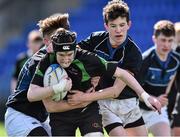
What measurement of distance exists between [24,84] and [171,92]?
3.10m

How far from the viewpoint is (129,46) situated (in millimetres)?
7188

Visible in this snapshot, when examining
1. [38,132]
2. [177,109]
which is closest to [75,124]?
[38,132]

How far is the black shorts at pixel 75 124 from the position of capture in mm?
6651

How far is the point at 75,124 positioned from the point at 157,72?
7.67ft

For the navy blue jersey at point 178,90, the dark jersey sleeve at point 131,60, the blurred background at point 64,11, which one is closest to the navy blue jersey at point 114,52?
the dark jersey sleeve at point 131,60

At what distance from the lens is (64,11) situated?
19.6 m

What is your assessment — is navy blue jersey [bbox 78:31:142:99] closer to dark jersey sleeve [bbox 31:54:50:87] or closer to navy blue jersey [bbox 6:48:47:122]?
navy blue jersey [bbox 6:48:47:122]

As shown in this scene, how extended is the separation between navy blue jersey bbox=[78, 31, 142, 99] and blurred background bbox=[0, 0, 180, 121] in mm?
10227

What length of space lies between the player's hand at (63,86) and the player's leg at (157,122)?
7.40 ft

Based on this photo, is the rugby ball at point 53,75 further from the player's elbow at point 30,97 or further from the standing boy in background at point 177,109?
the standing boy in background at point 177,109

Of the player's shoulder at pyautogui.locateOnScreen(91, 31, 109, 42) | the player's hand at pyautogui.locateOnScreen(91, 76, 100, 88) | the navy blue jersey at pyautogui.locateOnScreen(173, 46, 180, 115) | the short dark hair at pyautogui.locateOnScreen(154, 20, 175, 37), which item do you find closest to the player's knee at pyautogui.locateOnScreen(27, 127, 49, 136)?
the player's hand at pyautogui.locateOnScreen(91, 76, 100, 88)

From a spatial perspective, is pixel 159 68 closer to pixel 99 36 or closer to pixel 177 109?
pixel 177 109

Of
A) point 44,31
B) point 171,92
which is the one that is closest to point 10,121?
point 44,31

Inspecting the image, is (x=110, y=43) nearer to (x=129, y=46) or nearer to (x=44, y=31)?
(x=129, y=46)
